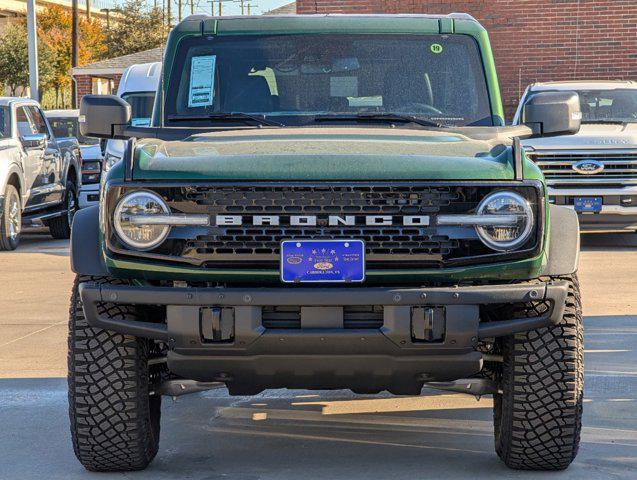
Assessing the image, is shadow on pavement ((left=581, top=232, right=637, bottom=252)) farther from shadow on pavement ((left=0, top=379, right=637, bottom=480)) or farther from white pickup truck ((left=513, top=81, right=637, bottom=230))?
shadow on pavement ((left=0, top=379, right=637, bottom=480))

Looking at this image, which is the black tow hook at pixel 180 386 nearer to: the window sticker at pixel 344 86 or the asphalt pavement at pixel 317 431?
the asphalt pavement at pixel 317 431

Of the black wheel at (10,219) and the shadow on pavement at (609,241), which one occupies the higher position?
the black wheel at (10,219)

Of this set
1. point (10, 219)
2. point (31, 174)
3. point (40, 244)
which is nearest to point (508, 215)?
point (10, 219)

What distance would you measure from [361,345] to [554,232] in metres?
0.96

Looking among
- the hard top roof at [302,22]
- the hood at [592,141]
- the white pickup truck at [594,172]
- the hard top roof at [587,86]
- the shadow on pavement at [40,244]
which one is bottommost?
the shadow on pavement at [40,244]

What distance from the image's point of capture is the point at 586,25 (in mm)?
24234

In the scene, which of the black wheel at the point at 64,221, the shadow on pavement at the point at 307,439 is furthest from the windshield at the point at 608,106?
the shadow on pavement at the point at 307,439

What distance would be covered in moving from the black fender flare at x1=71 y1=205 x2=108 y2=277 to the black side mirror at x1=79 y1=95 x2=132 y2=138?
1070mm

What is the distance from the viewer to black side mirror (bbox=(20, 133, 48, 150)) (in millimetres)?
16641

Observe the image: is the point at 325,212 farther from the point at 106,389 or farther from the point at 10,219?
the point at 10,219

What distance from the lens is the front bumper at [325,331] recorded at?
4844mm

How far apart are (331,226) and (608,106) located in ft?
39.5

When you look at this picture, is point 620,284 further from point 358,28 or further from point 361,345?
point 361,345

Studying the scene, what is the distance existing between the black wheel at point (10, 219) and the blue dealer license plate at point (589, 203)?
261 inches
